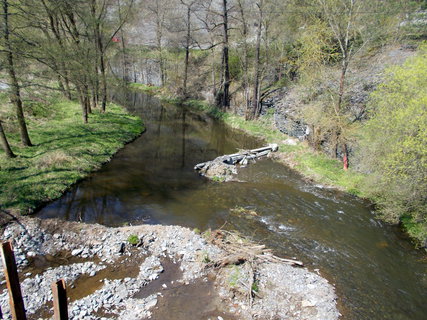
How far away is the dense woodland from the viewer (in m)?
12.8

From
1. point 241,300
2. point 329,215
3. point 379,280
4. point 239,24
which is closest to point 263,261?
point 241,300

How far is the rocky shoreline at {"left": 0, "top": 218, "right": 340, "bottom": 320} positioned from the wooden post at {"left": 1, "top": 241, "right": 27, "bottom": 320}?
13.3ft

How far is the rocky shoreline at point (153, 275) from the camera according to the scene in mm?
8625

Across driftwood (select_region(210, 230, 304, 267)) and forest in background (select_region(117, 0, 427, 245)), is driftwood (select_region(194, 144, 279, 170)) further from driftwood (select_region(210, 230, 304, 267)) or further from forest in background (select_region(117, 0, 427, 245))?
driftwood (select_region(210, 230, 304, 267))

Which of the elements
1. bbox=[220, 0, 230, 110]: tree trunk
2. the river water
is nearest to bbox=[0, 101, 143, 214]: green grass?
the river water

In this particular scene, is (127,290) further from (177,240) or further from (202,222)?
(202,222)

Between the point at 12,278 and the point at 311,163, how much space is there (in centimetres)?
1933

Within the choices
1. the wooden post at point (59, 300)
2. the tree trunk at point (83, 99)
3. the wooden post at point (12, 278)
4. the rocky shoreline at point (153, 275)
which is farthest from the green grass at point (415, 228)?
the tree trunk at point (83, 99)

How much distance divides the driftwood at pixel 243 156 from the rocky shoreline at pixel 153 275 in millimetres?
8425

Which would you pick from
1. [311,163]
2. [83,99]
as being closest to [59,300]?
[311,163]

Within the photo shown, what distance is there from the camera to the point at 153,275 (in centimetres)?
991

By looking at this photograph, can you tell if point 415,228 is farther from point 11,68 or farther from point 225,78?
point 225,78

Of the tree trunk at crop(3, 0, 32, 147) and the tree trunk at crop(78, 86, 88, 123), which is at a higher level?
the tree trunk at crop(3, 0, 32, 147)

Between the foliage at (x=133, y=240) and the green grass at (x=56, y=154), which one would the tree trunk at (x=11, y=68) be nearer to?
the green grass at (x=56, y=154)
